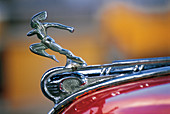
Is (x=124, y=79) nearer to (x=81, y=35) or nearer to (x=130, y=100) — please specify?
(x=130, y=100)

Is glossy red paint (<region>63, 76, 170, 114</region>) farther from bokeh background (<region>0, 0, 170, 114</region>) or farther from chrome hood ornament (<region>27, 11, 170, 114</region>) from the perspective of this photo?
bokeh background (<region>0, 0, 170, 114</region>)

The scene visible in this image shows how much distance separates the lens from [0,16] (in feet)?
8.50

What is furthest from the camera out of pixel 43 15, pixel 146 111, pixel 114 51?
pixel 114 51

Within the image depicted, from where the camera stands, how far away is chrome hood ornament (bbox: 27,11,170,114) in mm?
579

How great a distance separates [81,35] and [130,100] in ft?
6.00

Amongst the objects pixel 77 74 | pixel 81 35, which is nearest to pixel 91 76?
pixel 77 74

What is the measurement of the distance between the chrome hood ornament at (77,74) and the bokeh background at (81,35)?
108 centimetres

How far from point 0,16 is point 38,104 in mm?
1315

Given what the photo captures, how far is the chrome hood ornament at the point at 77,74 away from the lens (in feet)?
1.90

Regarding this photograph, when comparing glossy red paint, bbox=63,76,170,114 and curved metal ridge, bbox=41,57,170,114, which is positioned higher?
curved metal ridge, bbox=41,57,170,114

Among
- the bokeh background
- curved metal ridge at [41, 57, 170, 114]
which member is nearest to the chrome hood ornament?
curved metal ridge at [41, 57, 170, 114]

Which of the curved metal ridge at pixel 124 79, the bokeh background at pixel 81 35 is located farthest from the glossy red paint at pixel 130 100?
the bokeh background at pixel 81 35

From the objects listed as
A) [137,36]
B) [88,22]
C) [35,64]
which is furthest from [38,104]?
[137,36]

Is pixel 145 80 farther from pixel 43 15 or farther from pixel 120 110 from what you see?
pixel 43 15
